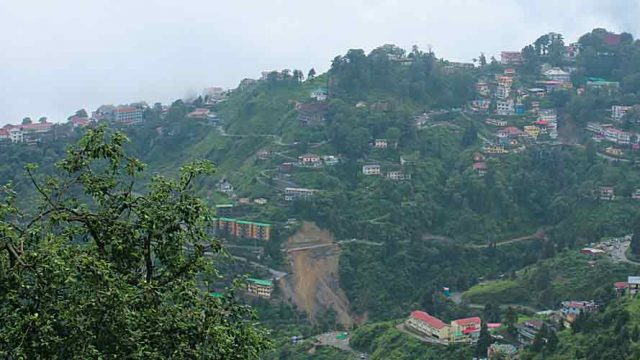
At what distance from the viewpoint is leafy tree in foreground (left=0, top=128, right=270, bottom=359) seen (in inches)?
218

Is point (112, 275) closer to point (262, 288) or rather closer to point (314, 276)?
point (262, 288)

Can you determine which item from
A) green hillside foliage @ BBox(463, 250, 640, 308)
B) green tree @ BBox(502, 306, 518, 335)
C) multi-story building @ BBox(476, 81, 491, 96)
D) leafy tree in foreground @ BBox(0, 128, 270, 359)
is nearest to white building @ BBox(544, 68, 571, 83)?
multi-story building @ BBox(476, 81, 491, 96)

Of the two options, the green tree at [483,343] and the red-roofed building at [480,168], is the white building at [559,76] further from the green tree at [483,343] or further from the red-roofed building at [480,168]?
the green tree at [483,343]

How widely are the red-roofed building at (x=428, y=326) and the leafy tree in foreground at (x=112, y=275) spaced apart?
66.4 feet

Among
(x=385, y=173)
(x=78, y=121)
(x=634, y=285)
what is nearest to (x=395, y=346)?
(x=634, y=285)

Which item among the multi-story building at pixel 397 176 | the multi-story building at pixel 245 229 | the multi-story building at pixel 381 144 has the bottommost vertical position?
the multi-story building at pixel 245 229

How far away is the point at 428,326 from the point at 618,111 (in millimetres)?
23808

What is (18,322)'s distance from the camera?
5.43m

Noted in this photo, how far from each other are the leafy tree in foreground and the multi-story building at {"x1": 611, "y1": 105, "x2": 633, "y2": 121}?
42.2 m

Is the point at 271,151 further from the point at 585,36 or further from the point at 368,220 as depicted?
the point at 585,36

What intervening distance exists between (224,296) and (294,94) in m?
43.0

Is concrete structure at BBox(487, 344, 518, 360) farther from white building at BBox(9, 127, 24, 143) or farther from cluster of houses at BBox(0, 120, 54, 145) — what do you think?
white building at BBox(9, 127, 24, 143)

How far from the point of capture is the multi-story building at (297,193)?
1508 inches

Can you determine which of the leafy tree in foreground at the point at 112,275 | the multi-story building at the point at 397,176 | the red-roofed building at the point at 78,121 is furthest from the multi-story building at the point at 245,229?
the leafy tree in foreground at the point at 112,275
